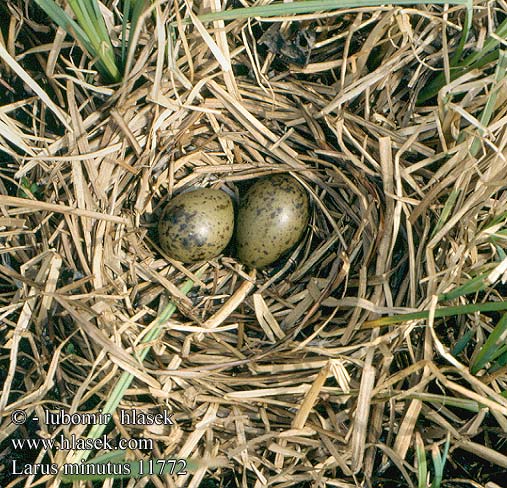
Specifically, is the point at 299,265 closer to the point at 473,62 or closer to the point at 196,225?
the point at 196,225

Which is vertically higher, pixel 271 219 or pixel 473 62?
pixel 473 62

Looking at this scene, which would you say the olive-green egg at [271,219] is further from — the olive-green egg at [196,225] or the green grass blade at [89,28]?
the green grass blade at [89,28]

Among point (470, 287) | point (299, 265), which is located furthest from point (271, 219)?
point (470, 287)

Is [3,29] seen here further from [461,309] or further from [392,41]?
[461,309]

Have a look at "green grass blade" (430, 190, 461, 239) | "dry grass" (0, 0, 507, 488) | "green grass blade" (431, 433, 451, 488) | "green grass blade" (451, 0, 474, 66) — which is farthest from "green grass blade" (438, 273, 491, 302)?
"green grass blade" (451, 0, 474, 66)

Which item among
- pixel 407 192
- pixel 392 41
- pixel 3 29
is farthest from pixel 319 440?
pixel 3 29

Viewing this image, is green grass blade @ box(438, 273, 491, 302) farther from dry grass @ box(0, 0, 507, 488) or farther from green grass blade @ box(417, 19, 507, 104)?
green grass blade @ box(417, 19, 507, 104)

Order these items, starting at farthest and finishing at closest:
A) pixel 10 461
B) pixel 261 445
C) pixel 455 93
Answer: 1. pixel 10 461
2. pixel 261 445
3. pixel 455 93
